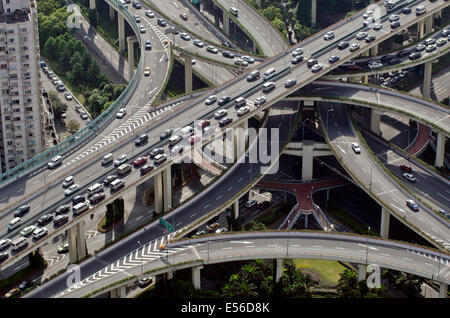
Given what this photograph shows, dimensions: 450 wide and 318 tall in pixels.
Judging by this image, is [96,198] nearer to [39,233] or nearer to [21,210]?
[39,233]

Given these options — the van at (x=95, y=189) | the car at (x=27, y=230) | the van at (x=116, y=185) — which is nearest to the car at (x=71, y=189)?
the van at (x=95, y=189)

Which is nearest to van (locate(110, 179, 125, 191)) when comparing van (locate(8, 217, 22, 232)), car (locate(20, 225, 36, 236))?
car (locate(20, 225, 36, 236))

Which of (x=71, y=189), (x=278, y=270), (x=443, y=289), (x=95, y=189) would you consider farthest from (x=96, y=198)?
(x=443, y=289)

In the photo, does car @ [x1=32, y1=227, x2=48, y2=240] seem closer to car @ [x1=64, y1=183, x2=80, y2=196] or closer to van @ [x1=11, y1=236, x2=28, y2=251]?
van @ [x1=11, y1=236, x2=28, y2=251]

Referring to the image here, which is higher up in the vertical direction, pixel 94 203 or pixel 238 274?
pixel 94 203

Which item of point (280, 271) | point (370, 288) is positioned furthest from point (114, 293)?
point (370, 288)
